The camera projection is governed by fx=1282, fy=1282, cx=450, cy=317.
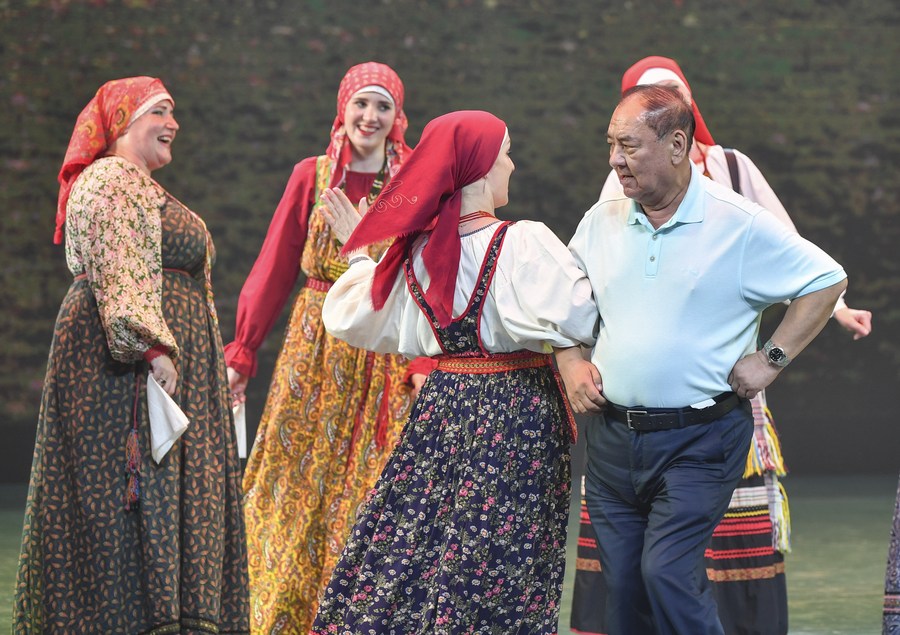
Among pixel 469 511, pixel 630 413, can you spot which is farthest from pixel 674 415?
pixel 469 511

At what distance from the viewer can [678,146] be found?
2859 mm

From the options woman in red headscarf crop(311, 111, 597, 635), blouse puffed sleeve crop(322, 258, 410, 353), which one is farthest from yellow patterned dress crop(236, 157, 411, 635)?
woman in red headscarf crop(311, 111, 597, 635)

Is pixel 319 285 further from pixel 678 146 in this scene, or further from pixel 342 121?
pixel 678 146

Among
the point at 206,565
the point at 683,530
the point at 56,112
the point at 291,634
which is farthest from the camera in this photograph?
the point at 56,112

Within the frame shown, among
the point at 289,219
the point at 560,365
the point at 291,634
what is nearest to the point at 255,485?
the point at 291,634

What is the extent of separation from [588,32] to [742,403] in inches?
187

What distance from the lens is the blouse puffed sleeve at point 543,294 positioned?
286 centimetres

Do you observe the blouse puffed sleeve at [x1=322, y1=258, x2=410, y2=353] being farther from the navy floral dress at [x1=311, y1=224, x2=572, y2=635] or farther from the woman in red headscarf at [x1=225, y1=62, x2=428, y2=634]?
the woman in red headscarf at [x1=225, y1=62, x2=428, y2=634]

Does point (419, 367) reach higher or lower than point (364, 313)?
lower

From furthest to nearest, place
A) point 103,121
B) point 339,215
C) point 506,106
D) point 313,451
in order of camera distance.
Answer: point 506,106 → point 313,451 → point 103,121 → point 339,215

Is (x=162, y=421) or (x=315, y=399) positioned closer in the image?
(x=162, y=421)

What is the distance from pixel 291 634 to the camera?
388 centimetres

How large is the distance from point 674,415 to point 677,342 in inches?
6.3

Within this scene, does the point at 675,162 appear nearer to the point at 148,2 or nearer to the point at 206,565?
the point at 206,565
